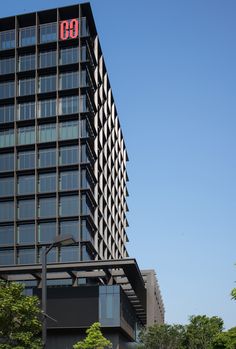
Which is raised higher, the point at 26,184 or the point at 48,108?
the point at 48,108

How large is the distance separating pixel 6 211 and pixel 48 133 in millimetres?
15024

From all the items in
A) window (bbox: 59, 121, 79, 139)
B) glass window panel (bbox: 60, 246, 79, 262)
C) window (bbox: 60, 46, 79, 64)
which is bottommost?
glass window panel (bbox: 60, 246, 79, 262)

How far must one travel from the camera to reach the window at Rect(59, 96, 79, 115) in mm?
103312

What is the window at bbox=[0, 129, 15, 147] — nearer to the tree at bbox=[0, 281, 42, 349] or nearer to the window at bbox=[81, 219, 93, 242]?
the window at bbox=[81, 219, 93, 242]

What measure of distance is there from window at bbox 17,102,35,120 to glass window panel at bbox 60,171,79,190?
11919 millimetres

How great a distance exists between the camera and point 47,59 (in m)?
106

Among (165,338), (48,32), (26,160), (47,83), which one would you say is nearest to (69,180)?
(26,160)

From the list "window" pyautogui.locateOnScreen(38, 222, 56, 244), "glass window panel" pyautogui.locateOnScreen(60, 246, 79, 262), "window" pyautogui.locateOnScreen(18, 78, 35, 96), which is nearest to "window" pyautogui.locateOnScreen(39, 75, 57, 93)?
"window" pyautogui.locateOnScreen(18, 78, 35, 96)

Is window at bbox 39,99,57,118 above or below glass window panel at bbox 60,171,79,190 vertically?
above

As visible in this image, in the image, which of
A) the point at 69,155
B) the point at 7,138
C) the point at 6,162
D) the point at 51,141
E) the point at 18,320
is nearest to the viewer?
the point at 18,320

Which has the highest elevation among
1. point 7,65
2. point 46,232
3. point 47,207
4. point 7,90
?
point 7,65

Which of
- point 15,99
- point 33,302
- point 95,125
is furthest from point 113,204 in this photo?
point 33,302

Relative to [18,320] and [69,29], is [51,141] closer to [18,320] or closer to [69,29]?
[69,29]

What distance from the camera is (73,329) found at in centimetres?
8175
